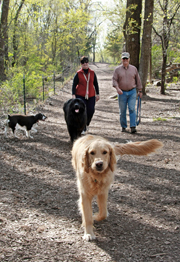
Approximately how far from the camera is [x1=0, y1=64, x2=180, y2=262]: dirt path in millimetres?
2939

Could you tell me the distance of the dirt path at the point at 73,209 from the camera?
2939 millimetres

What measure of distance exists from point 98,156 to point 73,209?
125 cm

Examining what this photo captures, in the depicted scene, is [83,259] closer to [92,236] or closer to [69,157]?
[92,236]

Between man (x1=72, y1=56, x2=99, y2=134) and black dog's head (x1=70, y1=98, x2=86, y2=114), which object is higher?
man (x1=72, y1=56, x2=99, y2=134)

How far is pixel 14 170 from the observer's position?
18.0 ft

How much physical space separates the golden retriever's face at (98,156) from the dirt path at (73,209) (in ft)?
2.89

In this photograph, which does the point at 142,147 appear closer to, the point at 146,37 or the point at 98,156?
the point at 98,156

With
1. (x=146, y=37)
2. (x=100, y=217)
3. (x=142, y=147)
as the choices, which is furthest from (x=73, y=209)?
(x=146, y=37)

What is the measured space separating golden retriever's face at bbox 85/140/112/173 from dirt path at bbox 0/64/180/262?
88cm

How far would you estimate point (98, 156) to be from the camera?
3096 mm

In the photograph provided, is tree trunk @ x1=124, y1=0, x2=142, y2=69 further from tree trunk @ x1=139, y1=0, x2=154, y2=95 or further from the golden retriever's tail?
the golden retriever's tail

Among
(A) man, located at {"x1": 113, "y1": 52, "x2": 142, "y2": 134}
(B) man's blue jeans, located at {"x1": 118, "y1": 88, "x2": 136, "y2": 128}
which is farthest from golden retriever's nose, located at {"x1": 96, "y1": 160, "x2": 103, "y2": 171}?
(B) man's blue jeans, located at {"x1": 118, "y1": 88, "x2": 136, "y2": 128}

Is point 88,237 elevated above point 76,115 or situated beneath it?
situated beneath

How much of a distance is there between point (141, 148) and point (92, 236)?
152 centimetres
